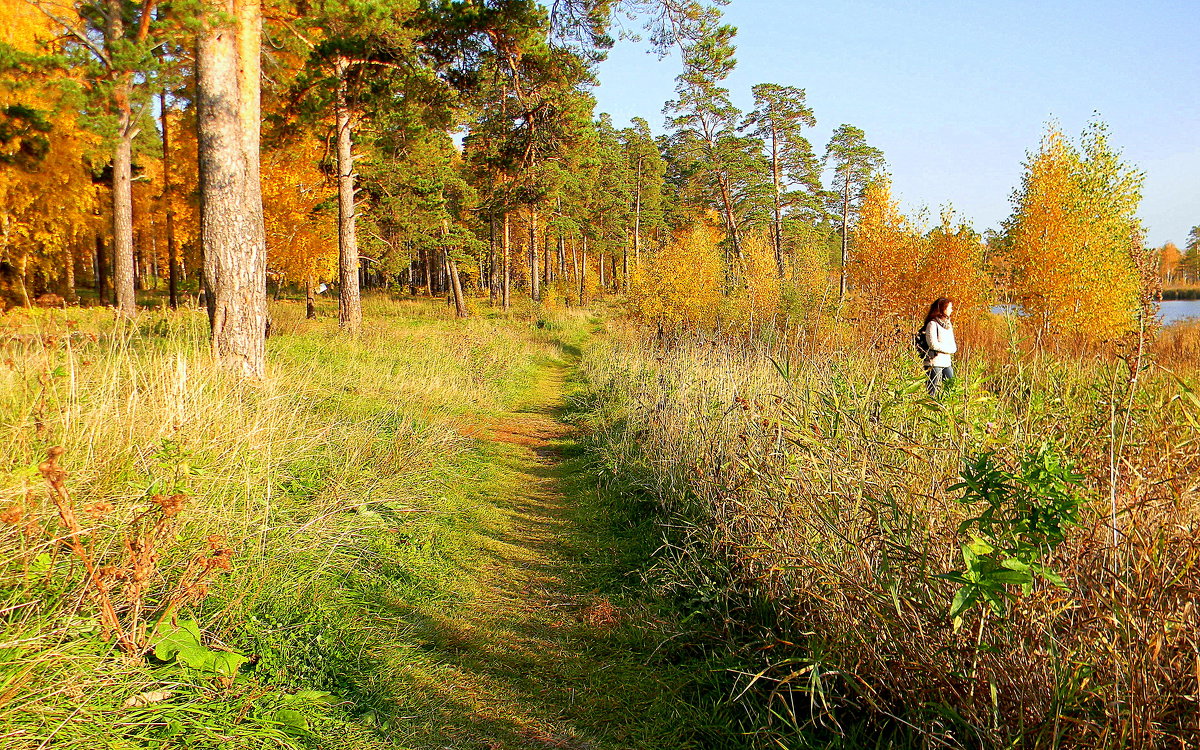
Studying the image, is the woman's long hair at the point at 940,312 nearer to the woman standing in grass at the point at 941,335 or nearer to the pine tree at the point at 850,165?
the woman standing in grass at the point at 941,335

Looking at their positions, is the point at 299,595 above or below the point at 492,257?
below

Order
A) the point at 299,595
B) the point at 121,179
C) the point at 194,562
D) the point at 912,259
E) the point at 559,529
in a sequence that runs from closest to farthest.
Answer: the point at 194,562 → the point at 299,595 → the point at 559,529 → the point at 121,179 → the point at 912,259

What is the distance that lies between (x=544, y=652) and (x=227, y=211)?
5.70 meters

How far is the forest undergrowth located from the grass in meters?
0.49

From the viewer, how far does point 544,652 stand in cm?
339

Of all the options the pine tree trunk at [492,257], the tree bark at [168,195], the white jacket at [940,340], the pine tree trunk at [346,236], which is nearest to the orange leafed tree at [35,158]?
the tree bark at [168,195]

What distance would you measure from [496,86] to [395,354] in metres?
5.53

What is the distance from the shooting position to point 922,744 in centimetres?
205

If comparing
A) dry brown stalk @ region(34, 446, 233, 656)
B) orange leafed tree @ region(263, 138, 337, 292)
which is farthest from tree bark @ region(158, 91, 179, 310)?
dry brown stalk @ region(34, 446, 233, 656)

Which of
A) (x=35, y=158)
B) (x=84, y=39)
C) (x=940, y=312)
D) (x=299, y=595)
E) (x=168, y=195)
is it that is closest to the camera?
(x=299, y=595)

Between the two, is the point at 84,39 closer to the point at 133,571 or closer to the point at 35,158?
the point at 35,158

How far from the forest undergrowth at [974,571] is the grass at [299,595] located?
1.60ft

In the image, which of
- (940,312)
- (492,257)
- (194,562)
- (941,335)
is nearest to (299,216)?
(940,312)

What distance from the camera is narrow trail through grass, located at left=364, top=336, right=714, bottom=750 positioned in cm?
274
